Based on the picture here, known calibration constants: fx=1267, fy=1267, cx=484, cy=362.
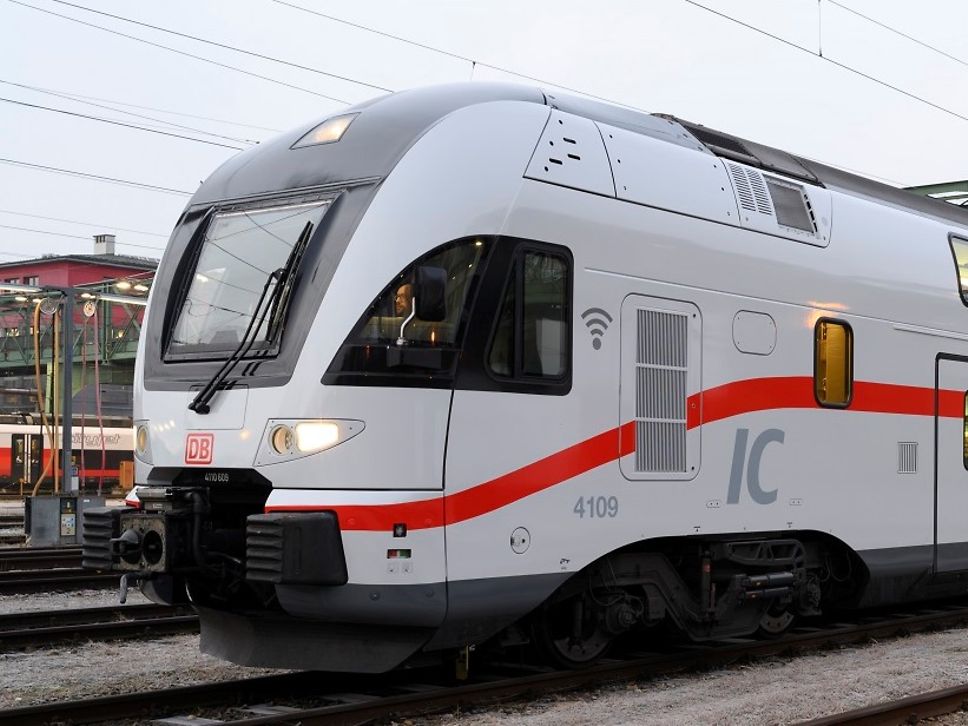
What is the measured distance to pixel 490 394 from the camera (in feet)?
24.0

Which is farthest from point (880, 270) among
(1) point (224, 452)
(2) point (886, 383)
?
(1) point (224, 452)

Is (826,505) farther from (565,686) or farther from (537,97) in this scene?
(537,97)

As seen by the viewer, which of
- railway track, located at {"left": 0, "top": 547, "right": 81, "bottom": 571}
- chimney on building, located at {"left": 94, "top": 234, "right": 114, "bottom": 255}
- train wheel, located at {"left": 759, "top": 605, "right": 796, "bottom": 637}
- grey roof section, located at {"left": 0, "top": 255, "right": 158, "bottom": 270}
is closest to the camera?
train wheel, located at {"left": 759, "top": 605, "right": 796, "bottom": 637}

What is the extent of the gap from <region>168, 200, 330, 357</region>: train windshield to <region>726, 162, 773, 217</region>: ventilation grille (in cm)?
336

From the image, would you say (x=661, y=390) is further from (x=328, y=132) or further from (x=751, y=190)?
(x=328, y=132)

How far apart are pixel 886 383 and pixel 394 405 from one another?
499 centimetres

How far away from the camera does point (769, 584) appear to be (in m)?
8.97

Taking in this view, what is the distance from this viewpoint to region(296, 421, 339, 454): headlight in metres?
6.87

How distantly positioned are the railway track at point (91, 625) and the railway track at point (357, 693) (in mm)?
2555

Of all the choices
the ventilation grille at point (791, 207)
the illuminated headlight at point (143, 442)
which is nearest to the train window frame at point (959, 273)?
the ventilation grille at point (791, 207)

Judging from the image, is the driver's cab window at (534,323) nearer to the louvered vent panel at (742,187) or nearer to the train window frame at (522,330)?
the train window frame at (522,330)

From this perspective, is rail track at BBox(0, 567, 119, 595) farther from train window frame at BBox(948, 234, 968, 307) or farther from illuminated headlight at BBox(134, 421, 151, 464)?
train window frame at BBox(948, 234, 968, 307)

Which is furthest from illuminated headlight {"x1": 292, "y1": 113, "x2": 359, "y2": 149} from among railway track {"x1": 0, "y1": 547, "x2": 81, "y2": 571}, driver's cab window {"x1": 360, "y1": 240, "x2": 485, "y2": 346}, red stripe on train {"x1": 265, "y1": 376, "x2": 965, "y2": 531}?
railway track {"x1": 0, "y1": 547, "x2": 81, "y2": 571}

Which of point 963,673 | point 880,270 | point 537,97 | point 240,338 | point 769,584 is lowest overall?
point 963,673
